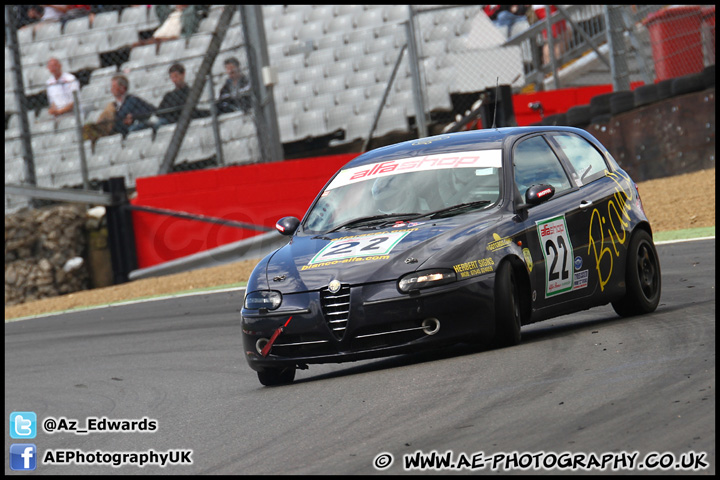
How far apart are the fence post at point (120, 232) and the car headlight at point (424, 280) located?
1221 cm

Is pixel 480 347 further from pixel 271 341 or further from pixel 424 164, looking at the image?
pixel 424 164

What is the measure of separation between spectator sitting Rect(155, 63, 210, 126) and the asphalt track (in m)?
9.22

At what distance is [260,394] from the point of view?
22.9 ft

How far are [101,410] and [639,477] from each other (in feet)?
13.8

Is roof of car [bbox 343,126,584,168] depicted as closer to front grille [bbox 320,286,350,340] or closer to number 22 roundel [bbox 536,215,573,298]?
number 22 roundel [bbox 536,215,573,298]

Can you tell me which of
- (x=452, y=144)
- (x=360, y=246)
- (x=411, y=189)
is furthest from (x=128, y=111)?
(x=360, y=246)

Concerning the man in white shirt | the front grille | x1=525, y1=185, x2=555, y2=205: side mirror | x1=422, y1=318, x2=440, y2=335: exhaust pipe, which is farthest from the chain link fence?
the front grille

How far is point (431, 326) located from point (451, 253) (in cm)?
44

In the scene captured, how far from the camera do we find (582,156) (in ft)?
27.6

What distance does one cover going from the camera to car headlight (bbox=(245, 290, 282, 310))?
693cm

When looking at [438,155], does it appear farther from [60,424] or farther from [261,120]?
[261,120]

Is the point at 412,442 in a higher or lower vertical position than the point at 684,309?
higher

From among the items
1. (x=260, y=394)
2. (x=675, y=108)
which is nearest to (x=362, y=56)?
(x=675, y=108)

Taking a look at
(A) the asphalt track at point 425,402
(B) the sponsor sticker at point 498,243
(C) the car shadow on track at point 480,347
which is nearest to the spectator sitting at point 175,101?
(A) the asphalt track at point 425,402
